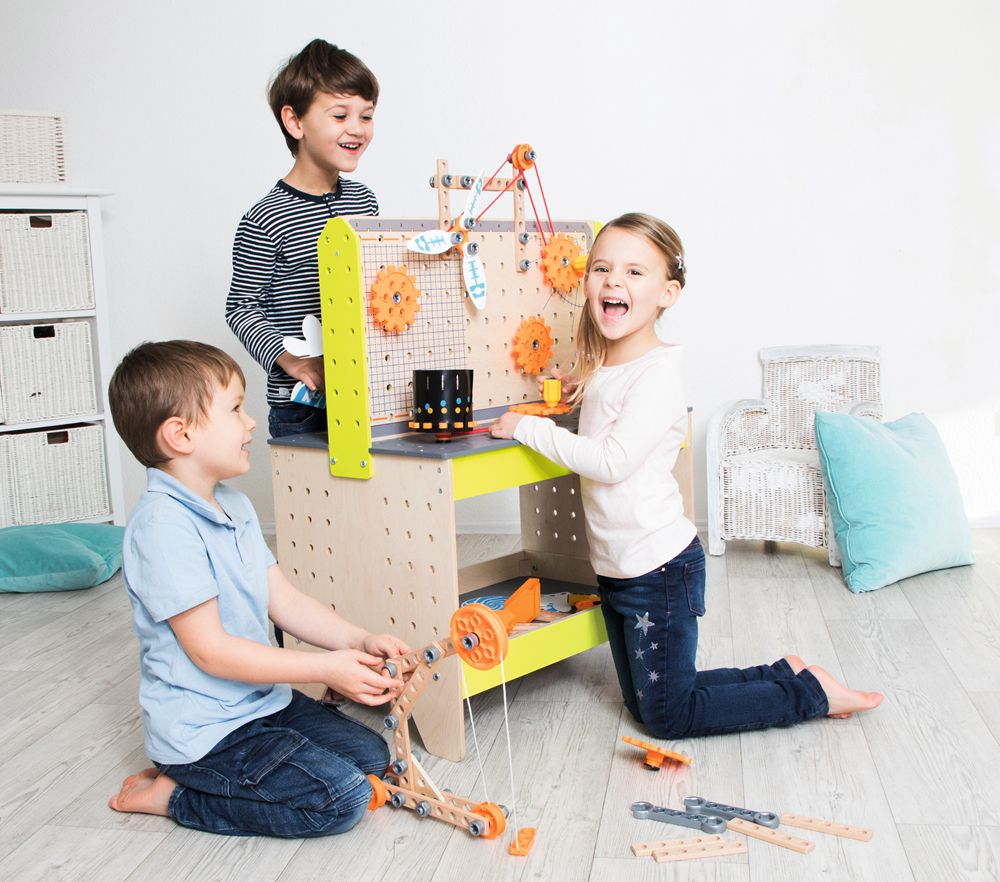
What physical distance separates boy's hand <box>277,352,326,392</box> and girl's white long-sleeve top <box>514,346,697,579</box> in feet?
1.40

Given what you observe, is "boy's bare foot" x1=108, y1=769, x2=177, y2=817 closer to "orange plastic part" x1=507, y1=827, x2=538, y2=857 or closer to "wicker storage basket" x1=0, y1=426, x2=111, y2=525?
"orange plastic part" x1=507, y1=827, x2=538, y2=857

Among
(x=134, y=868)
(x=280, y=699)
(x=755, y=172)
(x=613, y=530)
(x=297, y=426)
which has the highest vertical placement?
(x=755, y=172)

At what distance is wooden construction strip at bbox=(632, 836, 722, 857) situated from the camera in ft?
5.03

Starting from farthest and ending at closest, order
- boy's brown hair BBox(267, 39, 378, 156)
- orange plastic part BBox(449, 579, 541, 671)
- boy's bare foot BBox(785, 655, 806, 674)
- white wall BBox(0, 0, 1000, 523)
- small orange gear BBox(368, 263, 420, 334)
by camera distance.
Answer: white wall BBox(0, 0, 1000, 523) → boy's brown hair BBox(267, 39, 378, 156) → boy's bare foot BBox(785, 655, 806, 674) → small orange gear BBox(368, 263, 420, 334) → orange plastic part BBox(449, 579, 541, 671)

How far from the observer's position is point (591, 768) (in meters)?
1.82

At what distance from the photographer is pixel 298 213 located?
7.29 feet

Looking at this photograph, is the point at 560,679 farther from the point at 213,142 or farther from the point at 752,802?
the point at 213,142

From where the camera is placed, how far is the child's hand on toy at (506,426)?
6.26 ft

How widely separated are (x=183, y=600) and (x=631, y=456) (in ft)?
2.44

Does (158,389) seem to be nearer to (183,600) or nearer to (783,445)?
(183,600)

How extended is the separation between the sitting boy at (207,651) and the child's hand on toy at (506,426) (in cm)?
42

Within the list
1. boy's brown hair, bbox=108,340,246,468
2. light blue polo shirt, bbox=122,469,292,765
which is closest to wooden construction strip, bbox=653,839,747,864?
light blue polo shirt, bbox=122,469,292,765

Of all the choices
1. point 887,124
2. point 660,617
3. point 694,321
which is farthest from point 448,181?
point 887,124

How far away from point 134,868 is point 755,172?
2587mm
